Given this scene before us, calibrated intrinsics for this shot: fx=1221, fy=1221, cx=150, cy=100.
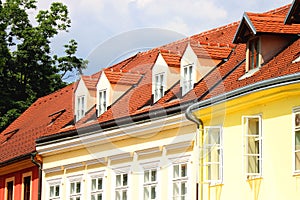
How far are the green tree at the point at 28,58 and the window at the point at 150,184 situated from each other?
76.4 ft

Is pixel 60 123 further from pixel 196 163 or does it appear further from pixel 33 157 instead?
pixel 196 163

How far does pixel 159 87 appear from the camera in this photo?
130 feet

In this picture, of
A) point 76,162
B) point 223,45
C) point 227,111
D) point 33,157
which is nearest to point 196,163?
point 227,111

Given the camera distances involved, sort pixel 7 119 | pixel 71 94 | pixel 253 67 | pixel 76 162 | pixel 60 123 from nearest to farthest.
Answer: pixel 253 67 < pixel 76 162 < pixel 60 123 < pixel 71 94 < pixel 7 119

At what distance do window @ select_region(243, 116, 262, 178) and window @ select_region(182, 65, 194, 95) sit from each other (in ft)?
18.1

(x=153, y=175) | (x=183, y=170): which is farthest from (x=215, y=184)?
(x=153, y=175)

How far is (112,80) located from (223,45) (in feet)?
17.5

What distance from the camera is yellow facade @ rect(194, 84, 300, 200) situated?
30.4 metres

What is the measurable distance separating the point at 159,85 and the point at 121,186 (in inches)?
140

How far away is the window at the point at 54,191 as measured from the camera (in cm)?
4439

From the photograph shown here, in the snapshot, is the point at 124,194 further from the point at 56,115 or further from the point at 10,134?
the point at 10,134

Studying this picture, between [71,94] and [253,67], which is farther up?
[71,94]

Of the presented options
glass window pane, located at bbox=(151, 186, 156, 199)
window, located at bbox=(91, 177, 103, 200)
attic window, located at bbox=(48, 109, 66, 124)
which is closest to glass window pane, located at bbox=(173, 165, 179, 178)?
glass window pane, located at bbox=(151, 186, 156, 199)

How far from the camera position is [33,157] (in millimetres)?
45125
